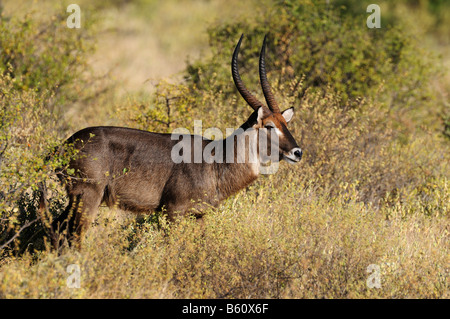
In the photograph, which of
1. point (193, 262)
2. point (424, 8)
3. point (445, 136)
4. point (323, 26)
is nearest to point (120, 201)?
point (193, 262)

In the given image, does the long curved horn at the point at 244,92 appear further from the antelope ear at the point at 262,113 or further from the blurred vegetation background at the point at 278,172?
the blurred vegetation background at the point at 278,172

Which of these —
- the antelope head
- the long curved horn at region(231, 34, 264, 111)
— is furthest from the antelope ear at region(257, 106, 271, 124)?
the long curved horn at region(231, 34, 264, 111)

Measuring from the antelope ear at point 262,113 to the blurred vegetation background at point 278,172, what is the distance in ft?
3.94

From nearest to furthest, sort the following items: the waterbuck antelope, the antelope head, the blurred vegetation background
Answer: the blurred vegetation background, the waterbuck antelope, the antelope head

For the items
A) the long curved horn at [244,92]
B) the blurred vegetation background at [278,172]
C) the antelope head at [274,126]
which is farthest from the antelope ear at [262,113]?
the blurred vegetation background at [278,172]

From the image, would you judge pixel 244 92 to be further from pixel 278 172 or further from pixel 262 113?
pixel 278 172

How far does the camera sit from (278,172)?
28.2 ft

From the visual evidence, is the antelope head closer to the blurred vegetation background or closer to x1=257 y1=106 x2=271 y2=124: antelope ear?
x1=257 y1=106 x2=271 y2=124: antelope ear

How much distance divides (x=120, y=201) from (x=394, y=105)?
665 cm

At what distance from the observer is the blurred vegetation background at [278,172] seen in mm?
5931

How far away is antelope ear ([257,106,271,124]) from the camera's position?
22.8ft

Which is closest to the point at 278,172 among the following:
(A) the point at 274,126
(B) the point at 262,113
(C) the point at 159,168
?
(A) the point at 274,126

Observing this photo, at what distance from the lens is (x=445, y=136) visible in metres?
11.2

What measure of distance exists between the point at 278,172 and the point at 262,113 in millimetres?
1787
